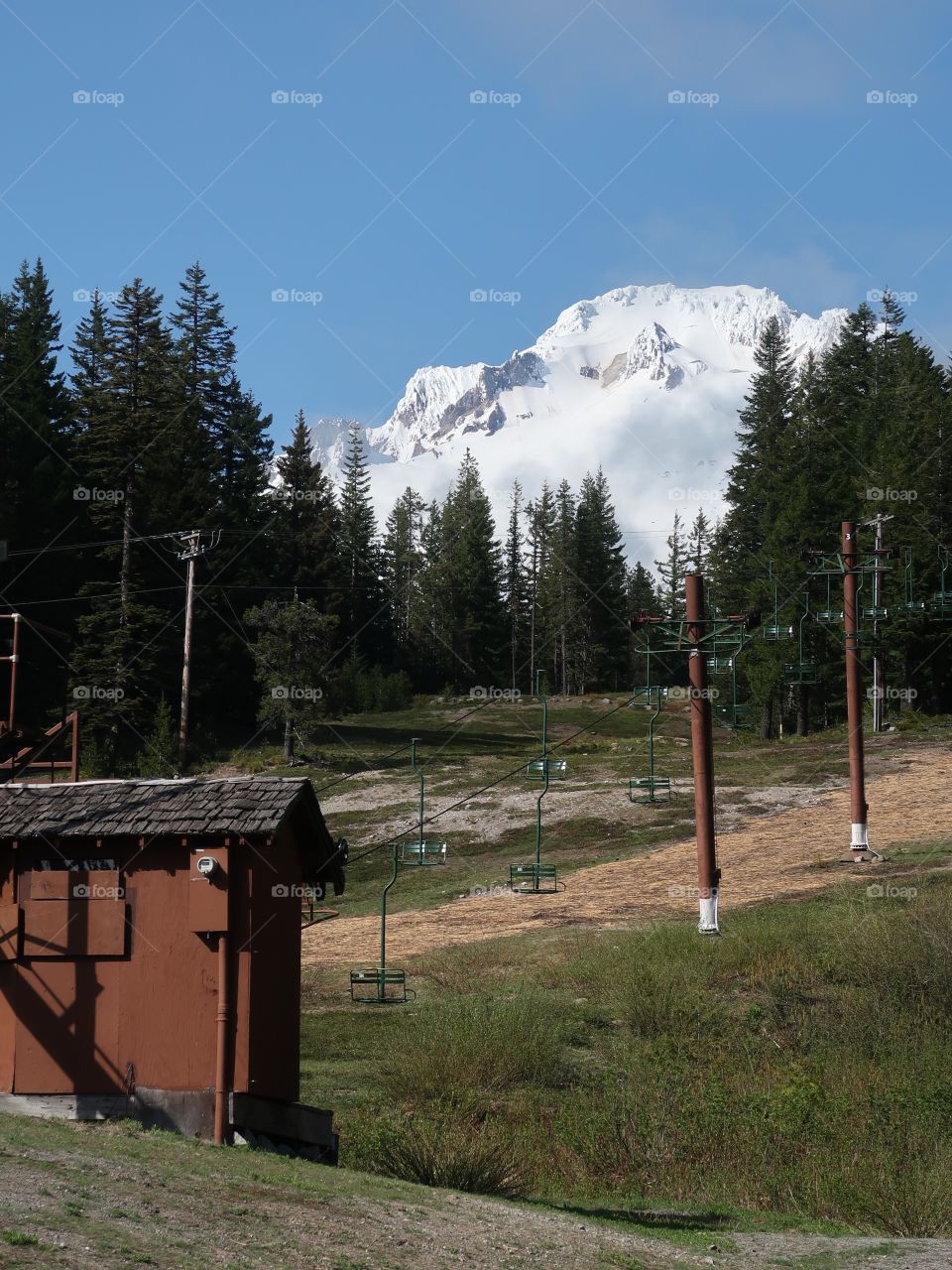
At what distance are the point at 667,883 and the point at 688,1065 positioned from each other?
1697cm

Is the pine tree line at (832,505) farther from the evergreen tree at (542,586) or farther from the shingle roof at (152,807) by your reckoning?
the shingle roof at (152,807)

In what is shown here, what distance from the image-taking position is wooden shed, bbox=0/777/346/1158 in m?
17.1

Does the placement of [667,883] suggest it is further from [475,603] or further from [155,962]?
[475,603]

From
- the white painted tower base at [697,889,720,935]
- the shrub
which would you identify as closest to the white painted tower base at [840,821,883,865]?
the white painted tower base at [697,889,720,935]

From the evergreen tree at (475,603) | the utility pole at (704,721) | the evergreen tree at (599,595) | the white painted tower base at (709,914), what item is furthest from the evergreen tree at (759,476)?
the white painted tower base at (709,914)

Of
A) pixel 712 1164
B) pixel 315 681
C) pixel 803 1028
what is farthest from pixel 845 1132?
pixel 315 681

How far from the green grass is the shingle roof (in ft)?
13.8

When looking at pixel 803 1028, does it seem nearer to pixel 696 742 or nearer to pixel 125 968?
pixel 696 742

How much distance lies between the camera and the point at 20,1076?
683 inches

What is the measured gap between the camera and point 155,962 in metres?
17.5

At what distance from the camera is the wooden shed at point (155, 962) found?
674 inches

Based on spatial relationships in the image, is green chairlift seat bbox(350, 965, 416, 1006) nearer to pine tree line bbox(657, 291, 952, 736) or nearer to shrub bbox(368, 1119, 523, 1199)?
shrub bbox(368, 1119, 523, 1199)

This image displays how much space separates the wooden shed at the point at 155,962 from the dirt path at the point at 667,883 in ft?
52.3

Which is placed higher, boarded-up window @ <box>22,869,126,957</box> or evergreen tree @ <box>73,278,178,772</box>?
evergreen tree @ <box>73,278,178,772</box>
